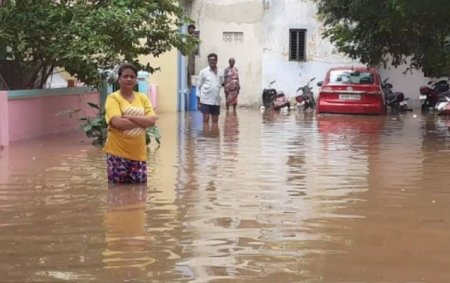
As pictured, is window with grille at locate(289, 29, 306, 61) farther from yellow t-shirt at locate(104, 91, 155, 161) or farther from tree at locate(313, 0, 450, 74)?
yellow t-shirt at locate(104, 91, 155, 161)

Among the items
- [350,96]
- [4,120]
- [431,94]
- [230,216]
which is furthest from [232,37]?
[230,216]

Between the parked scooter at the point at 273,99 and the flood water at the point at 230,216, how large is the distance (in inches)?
587

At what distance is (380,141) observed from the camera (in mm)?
12930

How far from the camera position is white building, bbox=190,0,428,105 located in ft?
93.7

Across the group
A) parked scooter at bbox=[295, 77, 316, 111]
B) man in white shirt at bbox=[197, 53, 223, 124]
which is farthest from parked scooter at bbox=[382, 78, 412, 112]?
man in white shirt at bbox=[197, 53, 223, 124]

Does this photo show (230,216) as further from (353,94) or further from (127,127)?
(353,94)

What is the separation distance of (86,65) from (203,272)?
27.8ft

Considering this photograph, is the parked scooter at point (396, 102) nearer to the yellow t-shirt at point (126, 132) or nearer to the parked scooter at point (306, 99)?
the parked scooter at point (306, 99)

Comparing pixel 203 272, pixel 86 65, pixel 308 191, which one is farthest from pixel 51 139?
pixel 203 272

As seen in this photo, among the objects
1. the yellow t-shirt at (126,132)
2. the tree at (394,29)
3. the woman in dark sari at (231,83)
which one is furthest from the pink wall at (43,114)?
the woman in dark sari at (231,83)

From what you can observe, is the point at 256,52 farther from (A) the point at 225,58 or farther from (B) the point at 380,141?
(B) the point at 380,141

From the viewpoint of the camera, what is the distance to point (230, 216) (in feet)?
20.5

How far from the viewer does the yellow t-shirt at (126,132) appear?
7.23m

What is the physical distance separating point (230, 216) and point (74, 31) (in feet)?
22.5
